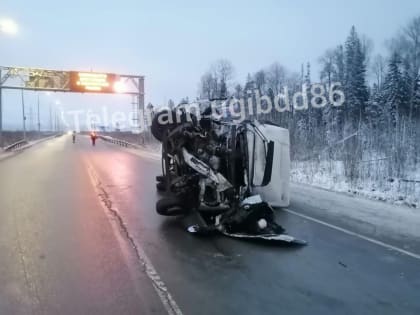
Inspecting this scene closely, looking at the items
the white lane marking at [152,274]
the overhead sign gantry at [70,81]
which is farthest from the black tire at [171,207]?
the overhead sign gantry at [70,81]

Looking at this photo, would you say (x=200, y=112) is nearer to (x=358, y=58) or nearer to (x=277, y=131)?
(x=277, y=131)

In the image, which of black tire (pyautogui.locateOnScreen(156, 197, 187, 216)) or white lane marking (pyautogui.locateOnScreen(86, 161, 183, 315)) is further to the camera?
black tire (pyautogui.locateOnScreen(156, 197, 187, 216))

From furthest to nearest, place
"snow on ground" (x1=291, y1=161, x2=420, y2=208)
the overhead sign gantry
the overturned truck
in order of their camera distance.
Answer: the overhead sign gantry < "snow on ground" (x1=291, y1=161, x2=420, y2=208) < the overturned truck

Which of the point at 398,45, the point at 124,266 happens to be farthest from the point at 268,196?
the point at 398,45

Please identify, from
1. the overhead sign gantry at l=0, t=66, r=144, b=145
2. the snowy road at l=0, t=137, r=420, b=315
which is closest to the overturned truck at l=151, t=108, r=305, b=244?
the snowy road at l=0, t=137, r=420, b=315

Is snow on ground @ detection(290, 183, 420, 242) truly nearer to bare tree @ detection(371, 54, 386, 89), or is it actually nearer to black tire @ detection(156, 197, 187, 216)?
black tire @ detection(156, 197, 187, 216)

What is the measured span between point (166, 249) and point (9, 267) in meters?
2.02

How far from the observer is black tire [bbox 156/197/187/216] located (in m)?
8.70

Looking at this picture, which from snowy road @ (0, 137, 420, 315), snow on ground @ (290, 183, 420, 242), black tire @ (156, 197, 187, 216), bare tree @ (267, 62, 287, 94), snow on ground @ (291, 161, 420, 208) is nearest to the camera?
snowy road @ (0, 137, 420, 315)

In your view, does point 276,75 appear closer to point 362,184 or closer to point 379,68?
point 379,68

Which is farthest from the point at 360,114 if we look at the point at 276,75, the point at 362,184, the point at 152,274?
the point at 276,75

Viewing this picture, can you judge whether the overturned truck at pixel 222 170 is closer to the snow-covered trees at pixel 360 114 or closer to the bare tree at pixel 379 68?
the snow-covered trees at pixel 360 114

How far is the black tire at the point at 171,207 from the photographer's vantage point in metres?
8.70

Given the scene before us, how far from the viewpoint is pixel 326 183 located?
15.1 m
